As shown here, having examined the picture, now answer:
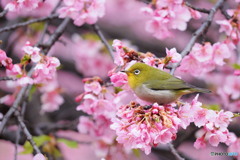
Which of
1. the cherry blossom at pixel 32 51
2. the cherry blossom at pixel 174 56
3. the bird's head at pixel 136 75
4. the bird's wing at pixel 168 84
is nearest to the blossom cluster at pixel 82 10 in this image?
the cherry blossom at pixel 32 51

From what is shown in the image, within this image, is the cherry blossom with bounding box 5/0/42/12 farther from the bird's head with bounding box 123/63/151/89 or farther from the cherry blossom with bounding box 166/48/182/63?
the cherry blossom with bounding box 166/48/182/63

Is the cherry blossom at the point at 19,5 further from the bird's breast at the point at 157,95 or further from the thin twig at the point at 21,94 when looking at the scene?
the bird's breast at the point at 157,95

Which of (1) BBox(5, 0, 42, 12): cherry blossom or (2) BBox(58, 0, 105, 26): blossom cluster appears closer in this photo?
(1) BBox(5, 0, 42, 12): cherry blossom

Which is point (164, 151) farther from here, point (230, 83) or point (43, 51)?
point (43, 51)

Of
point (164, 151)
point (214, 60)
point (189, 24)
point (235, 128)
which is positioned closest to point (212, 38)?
point (189, 24)

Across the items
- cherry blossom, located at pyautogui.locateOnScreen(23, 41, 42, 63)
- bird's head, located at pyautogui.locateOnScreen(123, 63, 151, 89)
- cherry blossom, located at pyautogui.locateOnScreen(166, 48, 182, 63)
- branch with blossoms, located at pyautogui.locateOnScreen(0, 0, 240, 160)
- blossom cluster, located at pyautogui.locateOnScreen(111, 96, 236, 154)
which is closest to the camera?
blossom cluster, located at pyautogui.locateOnScreen(111, 96, 236, 154)

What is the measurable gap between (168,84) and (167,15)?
2.58ft

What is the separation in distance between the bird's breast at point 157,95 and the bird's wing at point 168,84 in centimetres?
4

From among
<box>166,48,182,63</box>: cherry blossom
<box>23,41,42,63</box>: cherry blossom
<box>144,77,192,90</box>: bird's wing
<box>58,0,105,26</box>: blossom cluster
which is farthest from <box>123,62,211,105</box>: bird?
<box>58,0,105,26</box>: blossom cluster

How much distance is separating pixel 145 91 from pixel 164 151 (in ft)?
6.10

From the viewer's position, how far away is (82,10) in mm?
3332

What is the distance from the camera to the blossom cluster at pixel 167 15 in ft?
10.5

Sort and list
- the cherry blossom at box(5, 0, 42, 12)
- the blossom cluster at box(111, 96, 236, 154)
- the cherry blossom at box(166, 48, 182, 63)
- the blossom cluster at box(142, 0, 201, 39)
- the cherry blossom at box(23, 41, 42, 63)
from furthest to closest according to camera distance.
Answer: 1. the blossom cluster at box(142, 0, 201, 39)
2. the cherry blossom at box(5, 0, 42, 12)
3. the cherry blossom at box(23, 41, 42, 63)
4. the cherry blossom at box(166, 48, 182, 63)
5. the blossom cluster at box(111, 96, 236, 154)

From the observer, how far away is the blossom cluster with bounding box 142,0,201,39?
3.20 metres
